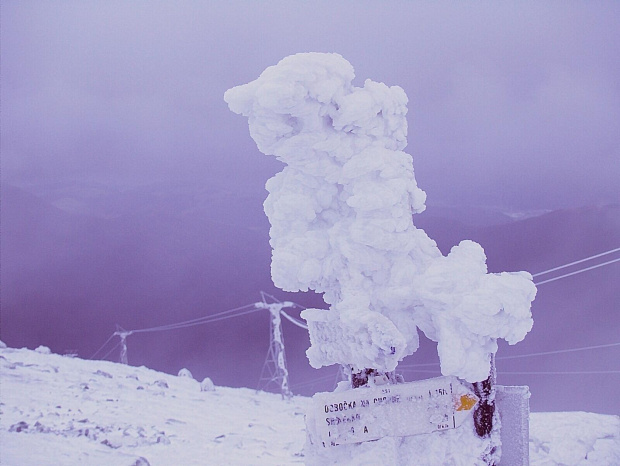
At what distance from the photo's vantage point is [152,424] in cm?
1005

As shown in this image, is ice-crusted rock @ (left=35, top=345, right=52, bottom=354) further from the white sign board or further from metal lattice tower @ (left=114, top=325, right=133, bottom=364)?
the white sign board

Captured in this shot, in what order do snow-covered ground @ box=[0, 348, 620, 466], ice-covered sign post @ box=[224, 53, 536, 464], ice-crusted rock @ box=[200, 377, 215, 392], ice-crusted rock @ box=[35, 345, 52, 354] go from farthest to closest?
1. ice-crusted rock @ box=[35, 345, 52, 354]
2. ice-crusted rock @ box=[200, 377, 215, 392]
3. snow-covered ground @ box=[0, 348, 620, 466]
4. ice-covered sign post @ box=[224, 53, 536, 464]

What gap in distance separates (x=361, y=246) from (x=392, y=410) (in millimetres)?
1459

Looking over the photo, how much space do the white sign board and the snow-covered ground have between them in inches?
148

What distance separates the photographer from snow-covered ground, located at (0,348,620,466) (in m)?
7.46

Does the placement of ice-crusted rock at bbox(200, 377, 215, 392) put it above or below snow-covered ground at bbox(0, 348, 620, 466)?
above

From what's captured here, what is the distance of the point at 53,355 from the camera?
52.1 ft

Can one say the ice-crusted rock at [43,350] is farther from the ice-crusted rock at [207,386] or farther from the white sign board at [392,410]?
the white sign board at [392,410]

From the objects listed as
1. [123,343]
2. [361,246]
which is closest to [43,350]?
[123,343]

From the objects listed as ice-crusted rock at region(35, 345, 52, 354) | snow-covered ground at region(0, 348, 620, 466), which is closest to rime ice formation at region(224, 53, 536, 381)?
snow-covered ground at region(0, 348, 620, 466)

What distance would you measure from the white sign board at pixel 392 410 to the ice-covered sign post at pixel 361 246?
0.12ft

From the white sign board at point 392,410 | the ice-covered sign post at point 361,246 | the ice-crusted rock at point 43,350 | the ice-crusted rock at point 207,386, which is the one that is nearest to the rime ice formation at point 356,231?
the ice-covered sign post at point 361,246

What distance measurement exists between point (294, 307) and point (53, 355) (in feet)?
26.0

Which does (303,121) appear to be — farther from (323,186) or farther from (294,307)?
(294,307)
